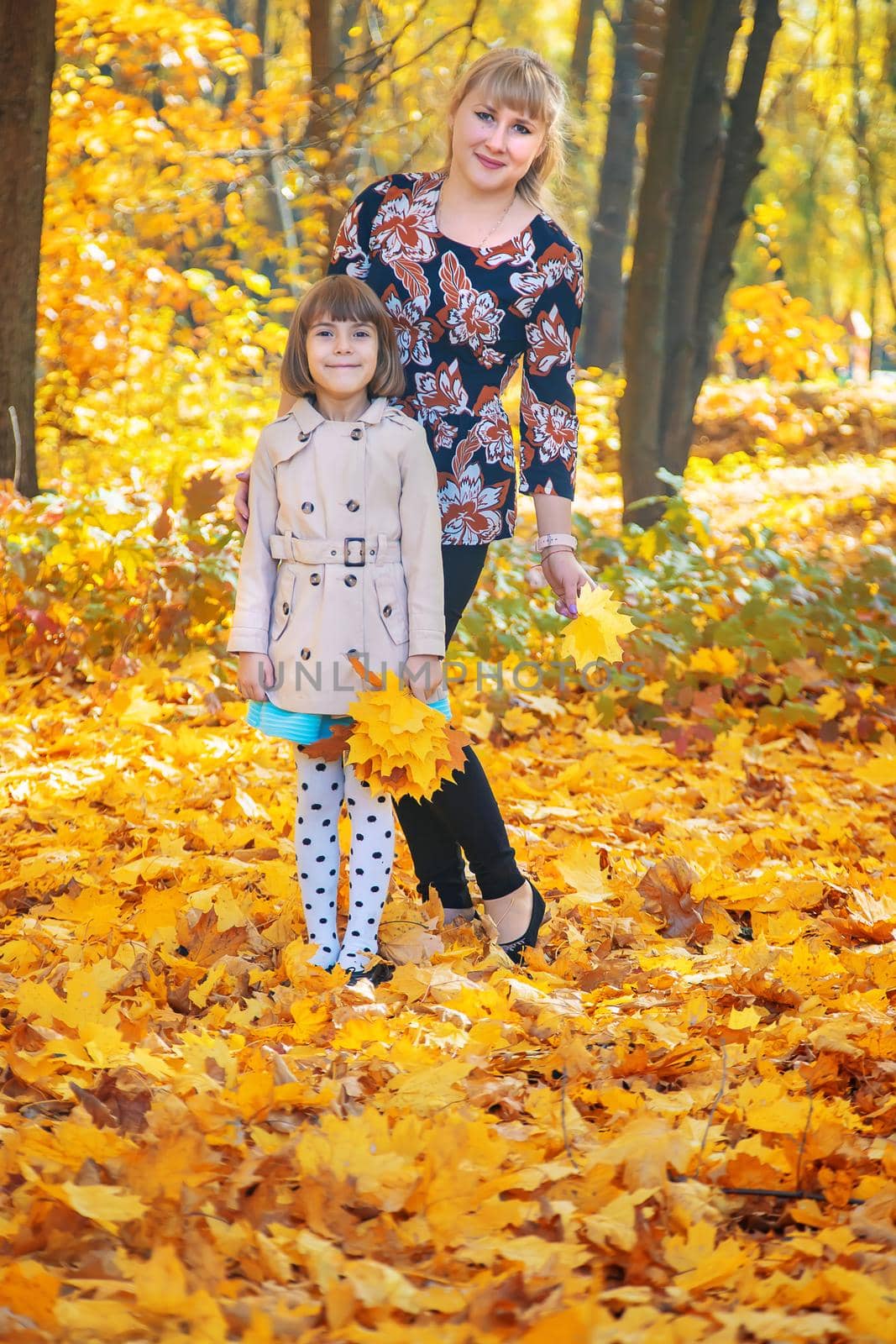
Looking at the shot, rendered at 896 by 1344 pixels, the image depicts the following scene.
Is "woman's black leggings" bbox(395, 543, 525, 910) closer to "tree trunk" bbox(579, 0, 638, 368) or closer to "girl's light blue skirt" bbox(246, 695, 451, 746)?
"girl's light blue skirt" bbox(246, 695, 451, 746)

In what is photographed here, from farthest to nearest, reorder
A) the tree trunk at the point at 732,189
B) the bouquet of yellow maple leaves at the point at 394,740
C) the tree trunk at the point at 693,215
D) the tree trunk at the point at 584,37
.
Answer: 1. the tree trunk at the point at 584,37
2. the tree trunk at the point at 732,189
3. the tree trunk at the point at 693,215
4. the bouquet of yellow maple leaves at the point at 394,740

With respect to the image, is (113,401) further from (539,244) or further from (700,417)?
(539,244)

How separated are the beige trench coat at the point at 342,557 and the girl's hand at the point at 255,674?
0.02m

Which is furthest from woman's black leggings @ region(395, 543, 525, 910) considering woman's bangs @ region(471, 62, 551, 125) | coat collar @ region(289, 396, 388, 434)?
woman's bangs @ region(471, 62, 551, 125)

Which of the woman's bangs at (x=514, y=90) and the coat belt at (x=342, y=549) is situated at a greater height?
the woman's bangs at (x=514, y=90)

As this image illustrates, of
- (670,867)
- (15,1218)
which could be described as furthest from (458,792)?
(15,1218)

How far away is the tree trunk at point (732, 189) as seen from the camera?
8.13 m

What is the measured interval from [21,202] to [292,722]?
418 cm

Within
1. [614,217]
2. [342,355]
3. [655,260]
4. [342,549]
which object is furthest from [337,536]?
[614,217]

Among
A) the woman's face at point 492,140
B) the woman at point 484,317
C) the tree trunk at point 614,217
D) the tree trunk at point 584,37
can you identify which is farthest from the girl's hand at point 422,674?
the tree trunk at point 584,37

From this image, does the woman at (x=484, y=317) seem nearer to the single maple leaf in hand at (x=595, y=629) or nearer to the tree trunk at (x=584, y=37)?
the single maple leaf in hand at (x=595, y=629)

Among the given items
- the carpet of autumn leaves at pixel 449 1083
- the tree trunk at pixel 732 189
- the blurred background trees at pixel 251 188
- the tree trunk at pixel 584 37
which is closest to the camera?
the carpet of autumn leaves at pixel 449 1083

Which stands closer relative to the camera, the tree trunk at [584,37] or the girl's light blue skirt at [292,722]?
the girl's light blue skirt at [292,722]

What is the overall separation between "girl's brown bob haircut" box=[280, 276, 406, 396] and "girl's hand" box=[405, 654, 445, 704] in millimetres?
548
